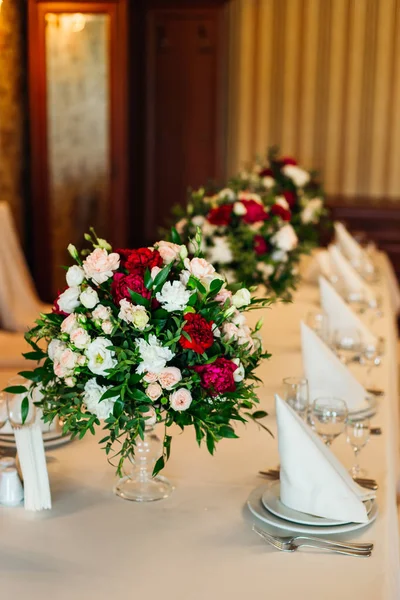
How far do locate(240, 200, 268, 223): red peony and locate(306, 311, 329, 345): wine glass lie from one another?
0.44 m

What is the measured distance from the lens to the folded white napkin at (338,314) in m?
2.85

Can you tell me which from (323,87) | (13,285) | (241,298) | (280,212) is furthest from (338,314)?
(323,87)

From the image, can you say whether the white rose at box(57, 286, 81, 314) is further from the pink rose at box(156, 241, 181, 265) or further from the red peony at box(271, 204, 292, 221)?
the red peony at box(271, 204, 292, 221)

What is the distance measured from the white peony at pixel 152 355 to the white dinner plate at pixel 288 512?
13.3 inches

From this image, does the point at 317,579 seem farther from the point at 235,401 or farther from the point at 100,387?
the point at 100,387

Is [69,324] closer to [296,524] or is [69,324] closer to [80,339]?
[80,339]

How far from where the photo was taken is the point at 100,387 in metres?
1.45

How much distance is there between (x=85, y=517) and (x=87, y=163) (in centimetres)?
416

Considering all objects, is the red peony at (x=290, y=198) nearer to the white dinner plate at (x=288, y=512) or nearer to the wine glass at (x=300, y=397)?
the wine glass at (x=300, y=397)

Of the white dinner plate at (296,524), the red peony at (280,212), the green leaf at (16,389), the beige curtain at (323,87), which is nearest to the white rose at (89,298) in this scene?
the green leaf at (16,389)

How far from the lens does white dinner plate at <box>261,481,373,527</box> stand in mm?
1472

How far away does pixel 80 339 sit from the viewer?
142 cm

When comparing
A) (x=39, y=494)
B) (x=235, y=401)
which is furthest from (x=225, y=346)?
(x=39, y=494)

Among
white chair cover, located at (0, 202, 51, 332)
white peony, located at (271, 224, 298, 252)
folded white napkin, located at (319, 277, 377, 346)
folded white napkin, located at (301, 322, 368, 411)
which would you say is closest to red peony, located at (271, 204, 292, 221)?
white peony, located at (271, 224, 298, 252)
